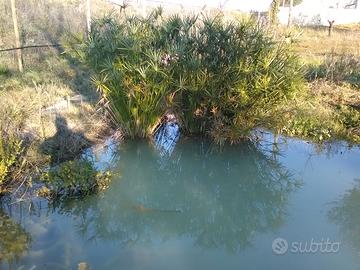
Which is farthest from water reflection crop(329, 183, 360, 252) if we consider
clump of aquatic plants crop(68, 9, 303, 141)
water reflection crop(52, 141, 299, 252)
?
clump of aquatic plants crop(68, 9, 303, 141)

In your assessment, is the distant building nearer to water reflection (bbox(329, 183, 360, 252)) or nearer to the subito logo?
water reflection (bbox(329, 183, 360, 252))

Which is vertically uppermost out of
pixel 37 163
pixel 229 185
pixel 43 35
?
pixel 43 35

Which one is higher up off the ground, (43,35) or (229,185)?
(43,35)

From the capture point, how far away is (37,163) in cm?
529

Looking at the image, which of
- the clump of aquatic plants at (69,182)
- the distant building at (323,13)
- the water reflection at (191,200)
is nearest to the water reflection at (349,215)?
the water reflection at (191,200)

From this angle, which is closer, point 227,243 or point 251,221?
point 227,243

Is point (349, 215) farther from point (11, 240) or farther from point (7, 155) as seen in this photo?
point (7, 155)

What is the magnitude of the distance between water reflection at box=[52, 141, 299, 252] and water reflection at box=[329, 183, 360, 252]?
596 millimetres

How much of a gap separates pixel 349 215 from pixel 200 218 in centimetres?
170

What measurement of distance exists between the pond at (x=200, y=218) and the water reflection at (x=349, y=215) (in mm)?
12

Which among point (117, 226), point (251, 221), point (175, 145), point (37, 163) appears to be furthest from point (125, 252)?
point (175, 145)

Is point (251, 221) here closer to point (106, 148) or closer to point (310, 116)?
point (106, 148)

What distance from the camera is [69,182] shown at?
4738 millimetres

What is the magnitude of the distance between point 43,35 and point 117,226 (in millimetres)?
8839
